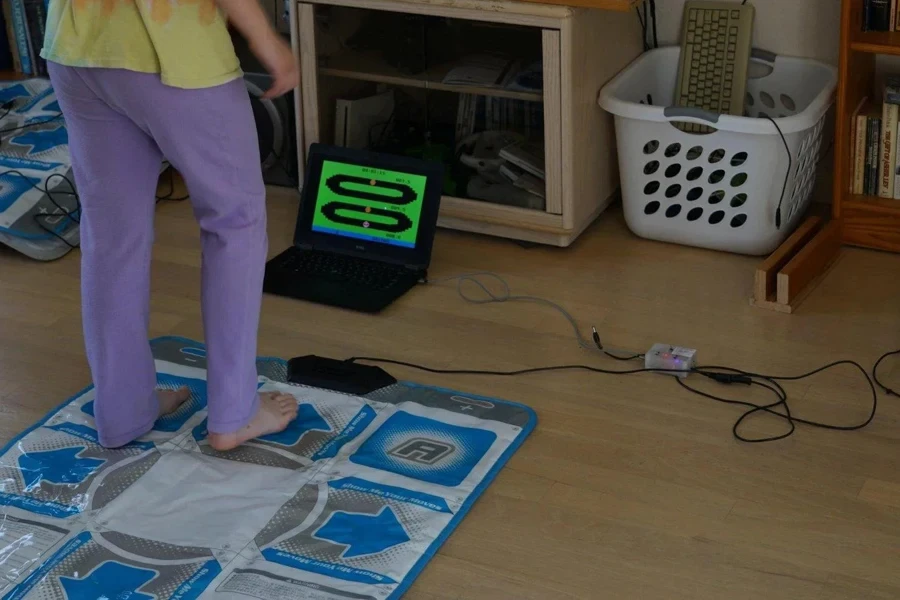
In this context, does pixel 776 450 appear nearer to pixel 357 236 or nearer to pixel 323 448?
pixel 323 448

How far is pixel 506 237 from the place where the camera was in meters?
2.61

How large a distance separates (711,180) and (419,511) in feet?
3.69

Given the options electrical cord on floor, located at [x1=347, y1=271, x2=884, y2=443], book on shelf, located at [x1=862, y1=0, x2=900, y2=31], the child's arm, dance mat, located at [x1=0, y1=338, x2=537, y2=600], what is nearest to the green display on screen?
electrical cord on floor, located at [x1=347, y1=271, x2=884, y2=443]

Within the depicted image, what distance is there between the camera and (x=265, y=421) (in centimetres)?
185

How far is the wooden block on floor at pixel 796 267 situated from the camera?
2.24 m

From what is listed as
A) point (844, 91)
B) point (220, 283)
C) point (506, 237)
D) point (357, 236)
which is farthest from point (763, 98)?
point (220, 283)

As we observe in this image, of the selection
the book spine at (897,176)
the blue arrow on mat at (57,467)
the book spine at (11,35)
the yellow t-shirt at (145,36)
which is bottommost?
the blue arrow on mat at (57,467)

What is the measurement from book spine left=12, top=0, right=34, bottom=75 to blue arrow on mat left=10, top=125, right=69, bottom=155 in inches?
19.9

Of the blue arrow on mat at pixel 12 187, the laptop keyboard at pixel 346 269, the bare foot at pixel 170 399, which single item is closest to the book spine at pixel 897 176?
the laptop keyboard at pixel 346 269

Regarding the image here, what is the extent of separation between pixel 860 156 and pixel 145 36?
63.4 inches

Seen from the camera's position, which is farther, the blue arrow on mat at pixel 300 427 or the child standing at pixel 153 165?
the blue arrow on mat at pixel 300 427

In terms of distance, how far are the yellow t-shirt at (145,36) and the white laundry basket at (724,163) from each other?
3.86ft

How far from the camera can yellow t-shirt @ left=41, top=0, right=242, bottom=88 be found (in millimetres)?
1443

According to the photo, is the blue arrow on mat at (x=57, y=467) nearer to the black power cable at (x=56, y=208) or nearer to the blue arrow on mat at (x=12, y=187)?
the black power cable at (x=56, y=208)
